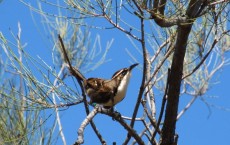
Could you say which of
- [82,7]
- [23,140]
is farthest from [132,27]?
[23,140]

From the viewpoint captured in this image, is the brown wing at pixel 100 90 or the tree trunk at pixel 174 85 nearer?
the tree trunk at pixel 174 85

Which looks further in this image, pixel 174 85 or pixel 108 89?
pixel 108 89

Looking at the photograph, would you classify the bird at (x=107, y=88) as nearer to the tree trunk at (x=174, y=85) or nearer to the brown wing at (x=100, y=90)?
the brown wing at (x=100, y=90)

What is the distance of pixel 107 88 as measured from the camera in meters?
1.67

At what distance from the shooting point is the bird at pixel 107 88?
1.64m

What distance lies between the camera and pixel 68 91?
160 centimetres

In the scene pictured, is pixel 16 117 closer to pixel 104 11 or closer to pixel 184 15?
pixel 104 11

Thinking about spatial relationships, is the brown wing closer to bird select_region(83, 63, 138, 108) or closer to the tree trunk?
bird select_region(83, 63, 138, 108)

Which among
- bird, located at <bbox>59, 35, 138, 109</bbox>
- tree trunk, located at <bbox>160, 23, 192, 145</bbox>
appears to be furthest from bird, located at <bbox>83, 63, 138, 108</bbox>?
tree trunk, located at <bbox>160, 23, 192, 145</bbox>

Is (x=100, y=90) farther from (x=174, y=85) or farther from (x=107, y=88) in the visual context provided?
(x=174, y=85)

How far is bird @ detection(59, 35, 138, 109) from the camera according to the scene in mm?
1636

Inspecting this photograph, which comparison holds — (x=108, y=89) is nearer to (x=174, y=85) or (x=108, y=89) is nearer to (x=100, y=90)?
(x=100, y=90)

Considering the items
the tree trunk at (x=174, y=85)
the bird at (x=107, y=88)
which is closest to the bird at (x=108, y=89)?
the bird at (x=107, y=88)

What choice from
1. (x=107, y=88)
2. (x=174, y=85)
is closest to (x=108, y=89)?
(x=107, y=88)
